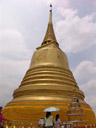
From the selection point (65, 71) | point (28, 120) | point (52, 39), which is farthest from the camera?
point (52, 39)

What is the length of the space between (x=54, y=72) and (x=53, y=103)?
389 centimetres

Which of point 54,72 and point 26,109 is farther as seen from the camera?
point 54,72

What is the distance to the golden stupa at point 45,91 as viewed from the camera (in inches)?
514

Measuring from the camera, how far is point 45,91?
47.3 ft

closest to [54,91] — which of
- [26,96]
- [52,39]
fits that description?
[26,96]

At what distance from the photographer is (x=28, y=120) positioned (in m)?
12.9

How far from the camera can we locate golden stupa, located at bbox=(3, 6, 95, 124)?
13.1 metres

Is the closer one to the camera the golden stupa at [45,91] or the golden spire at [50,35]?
the golden stupa at [45,91]

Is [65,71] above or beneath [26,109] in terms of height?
above

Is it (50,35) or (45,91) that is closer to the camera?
(45,91)

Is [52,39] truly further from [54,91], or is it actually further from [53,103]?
[53,103]

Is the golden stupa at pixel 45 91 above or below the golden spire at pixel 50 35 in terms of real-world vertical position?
below

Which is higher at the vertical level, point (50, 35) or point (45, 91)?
point (50, 35)

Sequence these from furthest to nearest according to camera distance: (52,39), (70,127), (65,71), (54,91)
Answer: (52,39)
(65,71)
(54,91)
(70,127)
